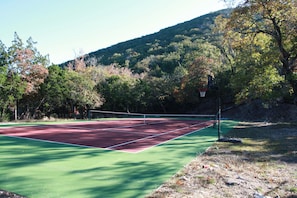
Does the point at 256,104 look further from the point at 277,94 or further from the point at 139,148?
the point at 139,148

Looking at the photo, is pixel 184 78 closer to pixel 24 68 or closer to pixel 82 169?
pixel 24 68

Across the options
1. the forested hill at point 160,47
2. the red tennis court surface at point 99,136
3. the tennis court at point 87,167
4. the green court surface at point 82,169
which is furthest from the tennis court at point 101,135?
the forested hill at point 160,47

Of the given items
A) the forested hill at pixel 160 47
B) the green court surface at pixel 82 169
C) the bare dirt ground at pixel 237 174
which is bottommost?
the bare dirt ground at pixel 237 174

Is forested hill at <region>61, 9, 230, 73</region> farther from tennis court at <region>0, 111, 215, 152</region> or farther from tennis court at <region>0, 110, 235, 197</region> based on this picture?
tennis court at <region>0, 110, 235, 197</region>

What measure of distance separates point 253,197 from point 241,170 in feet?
5.11

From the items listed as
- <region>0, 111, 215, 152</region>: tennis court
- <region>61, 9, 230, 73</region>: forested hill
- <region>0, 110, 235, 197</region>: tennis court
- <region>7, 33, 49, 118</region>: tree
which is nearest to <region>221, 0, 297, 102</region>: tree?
<region>0, 111, 215, 152</region>: tennis court

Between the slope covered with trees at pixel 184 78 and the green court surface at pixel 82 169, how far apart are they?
4790 mm

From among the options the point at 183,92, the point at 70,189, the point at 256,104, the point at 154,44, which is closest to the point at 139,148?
the point at 70,189

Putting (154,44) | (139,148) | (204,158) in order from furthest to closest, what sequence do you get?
(154,44) → (139,148) → (204,158)

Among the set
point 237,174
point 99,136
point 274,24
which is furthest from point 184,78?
point 237,174

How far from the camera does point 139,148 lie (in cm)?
689

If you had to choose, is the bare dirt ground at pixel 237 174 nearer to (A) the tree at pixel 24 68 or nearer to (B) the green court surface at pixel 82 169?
(B) the green court surface at pixel 82 169

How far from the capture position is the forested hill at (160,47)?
4202 centimetres

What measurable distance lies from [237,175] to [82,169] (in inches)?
114
